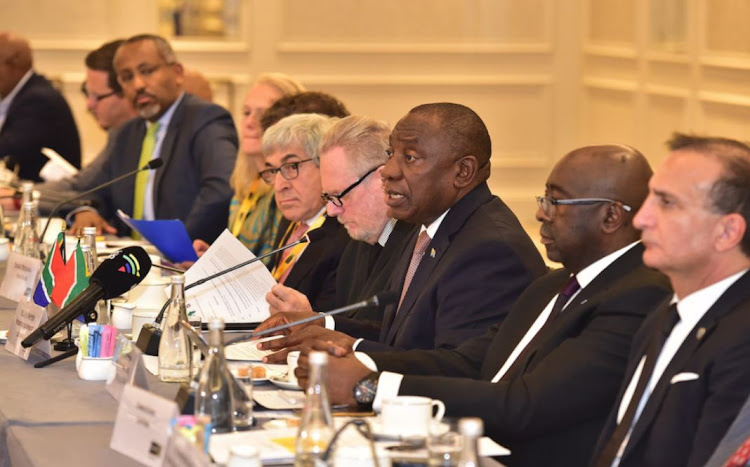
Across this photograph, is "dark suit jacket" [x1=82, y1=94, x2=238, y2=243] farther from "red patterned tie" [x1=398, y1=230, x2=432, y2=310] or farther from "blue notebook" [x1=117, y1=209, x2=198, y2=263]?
"red patterned tie" [x1=398, y1=230, x2=432, y2=310]

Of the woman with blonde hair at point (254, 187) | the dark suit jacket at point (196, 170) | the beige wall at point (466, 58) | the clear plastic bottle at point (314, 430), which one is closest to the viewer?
the clear plastic bottle at point (314, 430)

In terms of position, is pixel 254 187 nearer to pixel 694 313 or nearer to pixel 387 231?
pixel 387 231

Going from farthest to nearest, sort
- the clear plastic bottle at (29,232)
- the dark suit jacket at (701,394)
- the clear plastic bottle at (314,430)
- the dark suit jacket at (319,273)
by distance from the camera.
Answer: the clear plastic bottle at (29,232) < the dark suit jacket at (319,273) < the dark suit jacket at (701,394) < the clear plastic bottle at (314,430)

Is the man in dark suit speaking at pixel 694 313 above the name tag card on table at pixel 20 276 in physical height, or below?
above

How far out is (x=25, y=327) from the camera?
2766 millimetres

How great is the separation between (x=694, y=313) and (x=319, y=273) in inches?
64.5

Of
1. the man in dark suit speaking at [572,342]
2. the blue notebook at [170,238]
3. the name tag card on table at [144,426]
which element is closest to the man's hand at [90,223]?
the blue notebook at [170,238]

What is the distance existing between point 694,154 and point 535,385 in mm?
503

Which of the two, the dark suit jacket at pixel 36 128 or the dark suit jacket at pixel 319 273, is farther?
the dark suit jacket at pixel 36 128

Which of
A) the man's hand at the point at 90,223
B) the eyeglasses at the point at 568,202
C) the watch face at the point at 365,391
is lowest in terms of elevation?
the man's hand at the point at 90,223

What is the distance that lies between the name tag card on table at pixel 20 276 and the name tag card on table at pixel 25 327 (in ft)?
0.97

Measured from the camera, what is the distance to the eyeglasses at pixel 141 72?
5.53m

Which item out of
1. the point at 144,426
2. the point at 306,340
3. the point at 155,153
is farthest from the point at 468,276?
the point at 155,153

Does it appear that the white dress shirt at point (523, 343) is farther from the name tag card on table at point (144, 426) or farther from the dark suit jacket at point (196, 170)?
the dark suit jacket at point (196, 170)
